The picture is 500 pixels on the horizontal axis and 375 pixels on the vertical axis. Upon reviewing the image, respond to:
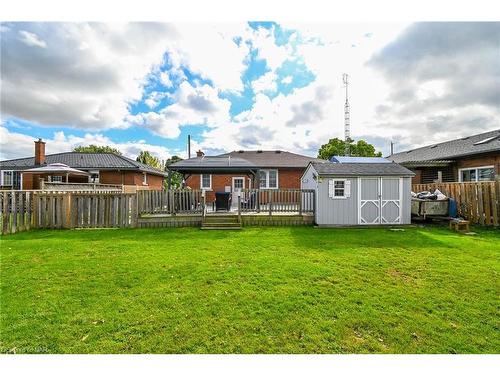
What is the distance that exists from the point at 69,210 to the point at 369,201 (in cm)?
1218

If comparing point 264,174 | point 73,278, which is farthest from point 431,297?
point 264,174

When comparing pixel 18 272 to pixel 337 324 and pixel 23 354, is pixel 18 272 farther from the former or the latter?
pixel 337 324

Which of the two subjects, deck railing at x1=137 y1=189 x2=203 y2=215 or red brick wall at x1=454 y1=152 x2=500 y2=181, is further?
red brick wall at x1=454 y1=152 x2=500 y2=181

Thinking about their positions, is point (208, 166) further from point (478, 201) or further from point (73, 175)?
point (73, 175)

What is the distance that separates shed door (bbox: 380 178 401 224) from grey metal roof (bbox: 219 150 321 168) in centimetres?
983

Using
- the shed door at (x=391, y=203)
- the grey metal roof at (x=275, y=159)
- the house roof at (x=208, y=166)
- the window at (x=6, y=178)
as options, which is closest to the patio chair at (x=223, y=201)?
the house roof at (x=208, y=166)

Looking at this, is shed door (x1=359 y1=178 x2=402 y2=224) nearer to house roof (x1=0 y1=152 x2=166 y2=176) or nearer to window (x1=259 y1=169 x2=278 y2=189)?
window (x1=259 y1=169 x2=278 y2=189)

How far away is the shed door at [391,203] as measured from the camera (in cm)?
1024

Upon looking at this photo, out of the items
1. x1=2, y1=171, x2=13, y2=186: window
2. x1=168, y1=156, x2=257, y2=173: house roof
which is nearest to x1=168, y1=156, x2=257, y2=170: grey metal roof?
x1=168, y1=156, x2=257, y2=173: house roof

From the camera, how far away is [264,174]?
65.9 feet

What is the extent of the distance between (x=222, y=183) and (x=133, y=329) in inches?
666

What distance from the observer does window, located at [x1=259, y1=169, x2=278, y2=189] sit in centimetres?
2002

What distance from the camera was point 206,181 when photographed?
19859 mm

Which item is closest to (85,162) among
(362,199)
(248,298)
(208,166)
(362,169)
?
(208,166)
